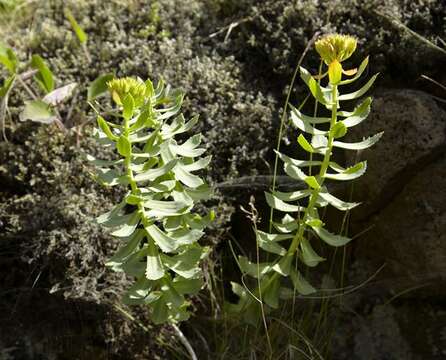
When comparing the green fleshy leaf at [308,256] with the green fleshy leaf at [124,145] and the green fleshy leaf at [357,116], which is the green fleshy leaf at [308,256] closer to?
the green fleshy leaf at [357,116]

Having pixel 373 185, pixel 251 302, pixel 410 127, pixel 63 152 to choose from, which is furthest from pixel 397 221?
pixel 63 152

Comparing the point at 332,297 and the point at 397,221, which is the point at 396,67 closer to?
the point at 397,221

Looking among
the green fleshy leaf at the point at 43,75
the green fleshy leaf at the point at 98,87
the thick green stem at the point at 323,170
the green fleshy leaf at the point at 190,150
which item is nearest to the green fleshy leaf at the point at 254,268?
the thick green stem at the point at 323,170

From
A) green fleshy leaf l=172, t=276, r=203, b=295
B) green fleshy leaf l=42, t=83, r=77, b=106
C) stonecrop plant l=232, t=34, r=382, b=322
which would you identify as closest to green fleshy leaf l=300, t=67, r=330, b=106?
stonecrop plant l=232, t=34, r=382, b=322

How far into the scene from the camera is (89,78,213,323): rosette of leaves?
1.78m

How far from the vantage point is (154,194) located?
190 centimetres

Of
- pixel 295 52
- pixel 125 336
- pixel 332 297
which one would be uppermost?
pixel 295 52

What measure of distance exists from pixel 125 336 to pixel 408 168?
120 centimetres

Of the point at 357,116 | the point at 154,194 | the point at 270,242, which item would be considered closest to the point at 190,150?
Result: the point at 154,194

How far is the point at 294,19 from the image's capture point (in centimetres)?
263

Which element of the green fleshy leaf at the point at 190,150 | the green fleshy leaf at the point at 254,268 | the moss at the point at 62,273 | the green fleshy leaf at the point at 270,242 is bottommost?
the moss at the point at 62,273

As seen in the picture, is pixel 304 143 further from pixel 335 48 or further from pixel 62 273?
pixel 62 273

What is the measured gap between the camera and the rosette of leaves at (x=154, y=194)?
1779mm

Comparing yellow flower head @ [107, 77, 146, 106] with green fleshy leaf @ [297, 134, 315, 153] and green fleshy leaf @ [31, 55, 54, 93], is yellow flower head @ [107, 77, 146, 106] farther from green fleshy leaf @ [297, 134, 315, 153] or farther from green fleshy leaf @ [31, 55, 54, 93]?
green fleshy leaf @ [31, 55, 54, 93]
